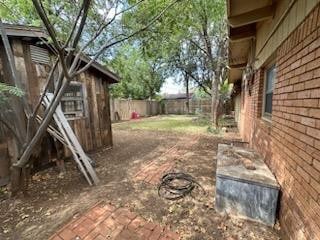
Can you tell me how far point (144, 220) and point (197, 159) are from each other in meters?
2.96

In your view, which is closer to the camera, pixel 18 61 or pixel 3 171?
pixel 3 171

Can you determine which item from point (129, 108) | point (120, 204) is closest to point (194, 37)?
point (129, 108)

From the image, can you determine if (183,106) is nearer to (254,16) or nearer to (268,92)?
(268,92)

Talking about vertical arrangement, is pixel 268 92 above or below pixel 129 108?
above

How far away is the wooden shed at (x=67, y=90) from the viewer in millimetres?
3914

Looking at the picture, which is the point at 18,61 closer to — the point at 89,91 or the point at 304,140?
the point at 89,91

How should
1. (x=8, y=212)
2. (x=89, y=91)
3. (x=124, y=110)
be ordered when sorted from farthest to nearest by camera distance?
(x=124, y=110) → (x=89, y=91) → (x=8, y=212)

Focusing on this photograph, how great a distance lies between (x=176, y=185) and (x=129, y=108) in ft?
45.5

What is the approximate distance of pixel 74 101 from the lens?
560 centimetres

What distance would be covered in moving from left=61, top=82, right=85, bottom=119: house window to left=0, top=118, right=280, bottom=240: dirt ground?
1.42 meters

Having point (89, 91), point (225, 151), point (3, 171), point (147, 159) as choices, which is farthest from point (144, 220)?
point (89, 91)

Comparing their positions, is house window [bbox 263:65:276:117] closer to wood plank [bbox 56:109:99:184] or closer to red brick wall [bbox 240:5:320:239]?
red brick wall [bbox 240:5:320:239]

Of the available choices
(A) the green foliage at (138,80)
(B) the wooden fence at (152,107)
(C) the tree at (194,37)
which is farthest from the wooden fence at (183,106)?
(C) the tree at (194,37)

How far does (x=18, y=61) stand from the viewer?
4.14m
